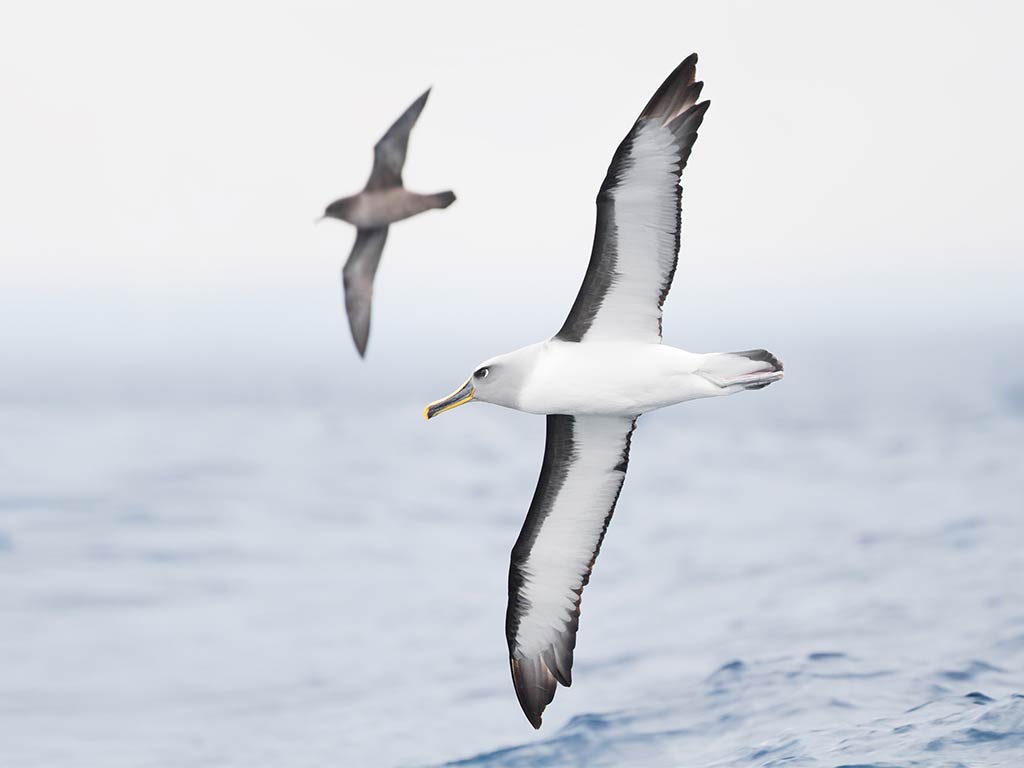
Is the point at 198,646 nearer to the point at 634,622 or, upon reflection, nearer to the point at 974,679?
the point at 634,622

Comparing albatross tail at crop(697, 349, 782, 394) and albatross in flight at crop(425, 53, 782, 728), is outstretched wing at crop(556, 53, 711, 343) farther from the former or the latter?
albatross tail at crop(697, 349, 782, 394)

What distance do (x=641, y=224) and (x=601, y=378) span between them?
1116 mm

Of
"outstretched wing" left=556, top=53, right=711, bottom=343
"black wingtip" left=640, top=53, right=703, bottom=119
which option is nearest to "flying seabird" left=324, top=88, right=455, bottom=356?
"outstretched wing" left=556, top=53, right=711, bottom=343

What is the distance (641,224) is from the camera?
9312mm

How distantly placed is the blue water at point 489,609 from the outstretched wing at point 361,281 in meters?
5.13

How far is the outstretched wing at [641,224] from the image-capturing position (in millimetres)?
8898

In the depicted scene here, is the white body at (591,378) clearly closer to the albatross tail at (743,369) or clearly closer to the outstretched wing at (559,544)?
the albatross tail at (743,369)

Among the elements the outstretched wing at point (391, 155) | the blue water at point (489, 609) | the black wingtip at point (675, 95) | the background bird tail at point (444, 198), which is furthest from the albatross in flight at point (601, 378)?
the outstretched wing at point (391, 155)

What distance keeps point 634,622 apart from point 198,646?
8062 millimetres

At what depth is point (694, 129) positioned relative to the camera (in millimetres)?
8992

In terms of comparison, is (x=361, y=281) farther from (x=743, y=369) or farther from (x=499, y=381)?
(x=743, y=369)

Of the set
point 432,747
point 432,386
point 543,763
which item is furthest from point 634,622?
point 432,386

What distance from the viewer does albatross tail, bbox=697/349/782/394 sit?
30.1ft

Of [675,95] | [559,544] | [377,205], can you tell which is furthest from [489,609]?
[675,95]
